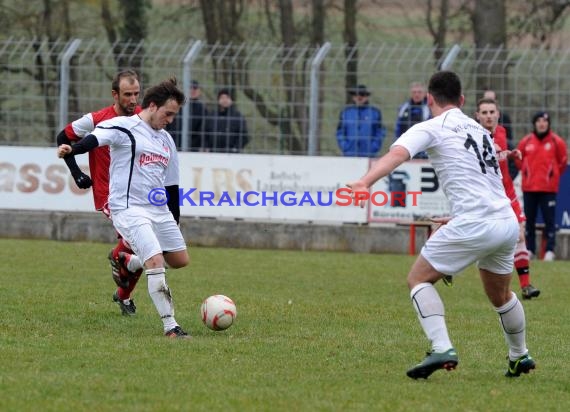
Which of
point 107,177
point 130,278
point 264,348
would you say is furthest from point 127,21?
point 264,348

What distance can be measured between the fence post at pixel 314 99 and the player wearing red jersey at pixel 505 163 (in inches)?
234

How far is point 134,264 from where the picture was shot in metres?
10.6

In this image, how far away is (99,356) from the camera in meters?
8.37

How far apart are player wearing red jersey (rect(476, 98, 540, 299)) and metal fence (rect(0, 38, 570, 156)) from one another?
18.5 ft

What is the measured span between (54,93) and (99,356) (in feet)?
39.1

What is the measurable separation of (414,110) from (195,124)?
10.5 ft

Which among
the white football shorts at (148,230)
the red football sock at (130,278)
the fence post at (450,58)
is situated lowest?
the red football sock at (130,278)

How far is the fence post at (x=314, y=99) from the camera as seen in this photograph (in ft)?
62.2

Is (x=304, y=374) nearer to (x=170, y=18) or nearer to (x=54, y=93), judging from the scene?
(x=54, y=93)

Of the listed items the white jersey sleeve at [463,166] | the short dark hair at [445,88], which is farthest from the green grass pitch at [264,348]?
the short dark hair at [445,88]

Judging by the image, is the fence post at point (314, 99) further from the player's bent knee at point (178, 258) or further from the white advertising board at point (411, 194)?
the player's bent knee at point (178, 258)

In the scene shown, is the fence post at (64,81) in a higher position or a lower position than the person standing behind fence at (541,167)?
higher

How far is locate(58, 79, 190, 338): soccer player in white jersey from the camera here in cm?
952

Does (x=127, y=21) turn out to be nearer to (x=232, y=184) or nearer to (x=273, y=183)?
(x=232, y=184)
